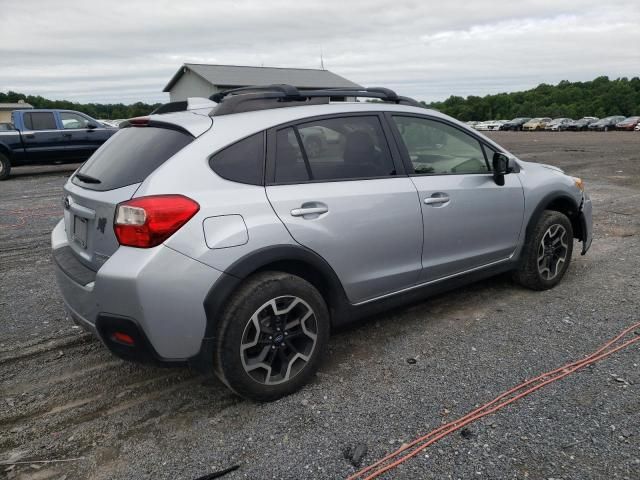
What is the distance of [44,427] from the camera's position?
2.76 meters

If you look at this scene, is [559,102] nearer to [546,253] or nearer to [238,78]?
[238,78]

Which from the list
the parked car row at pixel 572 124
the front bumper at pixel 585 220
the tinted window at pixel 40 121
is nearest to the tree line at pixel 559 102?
the parked car row at pixel 572 124

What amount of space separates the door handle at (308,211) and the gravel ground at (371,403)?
1054 millimetres

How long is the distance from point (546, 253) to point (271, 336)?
2.77 meters

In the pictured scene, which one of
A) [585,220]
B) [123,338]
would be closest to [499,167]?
[585,220]

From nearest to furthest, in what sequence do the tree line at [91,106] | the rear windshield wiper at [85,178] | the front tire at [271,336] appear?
the front tire at [271,336] → the rear windshield wiper at [85,178] → the tree line at [91,106]

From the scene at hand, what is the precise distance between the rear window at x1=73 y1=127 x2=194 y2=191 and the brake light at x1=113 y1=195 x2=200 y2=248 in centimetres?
22

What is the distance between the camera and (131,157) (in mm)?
2896

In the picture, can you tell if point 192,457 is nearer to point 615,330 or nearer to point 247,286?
point 247,286

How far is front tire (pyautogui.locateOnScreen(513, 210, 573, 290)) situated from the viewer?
4.29 metres

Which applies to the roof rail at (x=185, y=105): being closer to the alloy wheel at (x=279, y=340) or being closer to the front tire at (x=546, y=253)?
the alloy wheel at (x=279, y=340)

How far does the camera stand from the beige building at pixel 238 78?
31.8 metres

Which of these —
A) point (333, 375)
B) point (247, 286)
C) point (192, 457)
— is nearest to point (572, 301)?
point (333, 375)

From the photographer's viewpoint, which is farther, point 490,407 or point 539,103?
point 539,103
